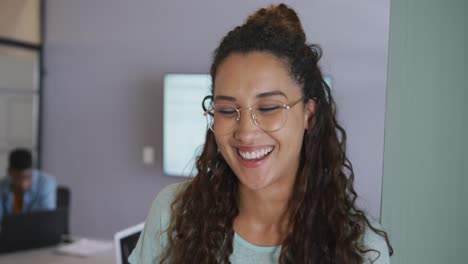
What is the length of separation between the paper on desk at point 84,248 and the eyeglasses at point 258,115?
5.19 ft

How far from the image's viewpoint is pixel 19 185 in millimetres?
3092

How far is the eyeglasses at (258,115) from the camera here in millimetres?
1028

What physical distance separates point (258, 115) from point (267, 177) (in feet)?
0.48

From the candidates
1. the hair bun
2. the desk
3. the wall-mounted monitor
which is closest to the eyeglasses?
the hair bun

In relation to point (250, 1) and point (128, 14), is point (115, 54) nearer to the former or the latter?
point (128, 14)

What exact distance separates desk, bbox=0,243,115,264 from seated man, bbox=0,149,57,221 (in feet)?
2.66

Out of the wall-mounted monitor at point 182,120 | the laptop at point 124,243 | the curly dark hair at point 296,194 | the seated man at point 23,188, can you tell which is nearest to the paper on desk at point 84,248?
the seated man at point 23,188

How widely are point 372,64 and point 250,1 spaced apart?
3.20ft

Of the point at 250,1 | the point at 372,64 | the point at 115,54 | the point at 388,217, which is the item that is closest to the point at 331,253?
the point at 388,217

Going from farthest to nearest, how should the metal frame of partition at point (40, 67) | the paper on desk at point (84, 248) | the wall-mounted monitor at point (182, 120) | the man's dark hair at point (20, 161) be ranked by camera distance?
the metal frame of partition at point (40, 67) → the wall-mounted monitor at point (182, 120) → the man's dark hair at point (20, 161) → the paper on desk at point (84, 248)

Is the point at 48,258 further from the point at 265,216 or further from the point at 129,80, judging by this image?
the point at 129,80

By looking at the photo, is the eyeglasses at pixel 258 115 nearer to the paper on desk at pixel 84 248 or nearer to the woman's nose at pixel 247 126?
the woman's nose at pixel 247 126

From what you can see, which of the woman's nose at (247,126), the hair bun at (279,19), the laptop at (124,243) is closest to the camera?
the woman's nose at (247,126)

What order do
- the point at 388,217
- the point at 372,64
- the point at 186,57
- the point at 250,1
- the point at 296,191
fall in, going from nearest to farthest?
1. the point at 388,217
2. the point at 296,191
3. the point at 372,64
4. the point at 250,1
5. the point at 186,57
